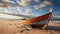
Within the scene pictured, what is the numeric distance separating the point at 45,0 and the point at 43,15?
228 millimetres

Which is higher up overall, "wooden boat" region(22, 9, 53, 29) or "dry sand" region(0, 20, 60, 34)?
"wooden boat" region(22, 9, 53, 29)

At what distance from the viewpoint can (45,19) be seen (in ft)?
6.06

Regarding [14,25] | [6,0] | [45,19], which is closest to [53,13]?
[45,19]

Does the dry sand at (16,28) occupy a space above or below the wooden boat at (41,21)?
below

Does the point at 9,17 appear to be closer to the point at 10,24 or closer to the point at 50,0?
the point at 10,24

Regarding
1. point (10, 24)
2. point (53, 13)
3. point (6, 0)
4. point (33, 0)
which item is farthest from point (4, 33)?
point (53, 13)

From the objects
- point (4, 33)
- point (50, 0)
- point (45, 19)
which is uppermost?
point (50, 0)

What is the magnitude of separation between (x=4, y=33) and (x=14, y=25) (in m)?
0.19

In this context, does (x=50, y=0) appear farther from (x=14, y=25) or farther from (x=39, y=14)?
(x=14, y=25)

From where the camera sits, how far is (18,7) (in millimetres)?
1926

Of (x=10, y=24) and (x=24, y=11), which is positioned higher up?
(x=24, y=11)

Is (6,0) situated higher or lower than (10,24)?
higher

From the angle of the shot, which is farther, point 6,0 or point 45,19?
point 6,0

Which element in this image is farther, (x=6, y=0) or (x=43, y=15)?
(x=6, y=0)
